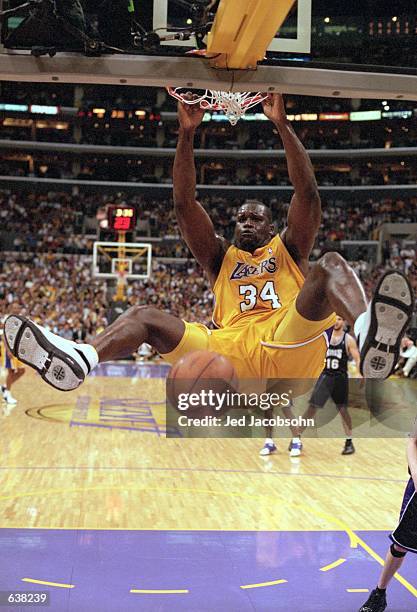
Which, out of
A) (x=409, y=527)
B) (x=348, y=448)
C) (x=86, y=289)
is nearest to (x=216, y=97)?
(x=409, y=527)

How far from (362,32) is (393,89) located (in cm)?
37

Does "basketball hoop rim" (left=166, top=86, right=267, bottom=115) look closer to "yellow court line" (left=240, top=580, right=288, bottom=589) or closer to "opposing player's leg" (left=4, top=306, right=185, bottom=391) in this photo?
"opposing player's leg" (left=4, top=306, right=185, bottom=391)

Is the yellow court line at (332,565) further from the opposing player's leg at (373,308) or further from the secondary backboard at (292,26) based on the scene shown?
the secondary backboard at (292,26)

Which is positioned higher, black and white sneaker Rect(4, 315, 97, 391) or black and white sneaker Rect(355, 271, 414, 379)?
black and white sneaker Rect(355, 271, 414, 379)

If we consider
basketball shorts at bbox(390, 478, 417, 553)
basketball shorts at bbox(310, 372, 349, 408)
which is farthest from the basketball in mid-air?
basketball shorts at bbox(310, 372, 349, 408)

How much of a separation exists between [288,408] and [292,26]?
157 inches

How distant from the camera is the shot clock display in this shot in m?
10.1

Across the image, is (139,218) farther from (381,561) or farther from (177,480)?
(381,561)

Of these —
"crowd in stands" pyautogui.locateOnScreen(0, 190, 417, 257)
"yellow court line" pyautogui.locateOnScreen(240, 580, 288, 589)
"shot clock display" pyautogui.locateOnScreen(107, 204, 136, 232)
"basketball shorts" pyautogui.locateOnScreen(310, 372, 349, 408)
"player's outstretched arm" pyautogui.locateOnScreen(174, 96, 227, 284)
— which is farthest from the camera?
"crowd in stands" pyautogui.locateOnScreen(0, 190, 417, 257)

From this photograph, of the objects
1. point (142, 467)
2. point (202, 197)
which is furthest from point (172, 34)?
point (202, 197)

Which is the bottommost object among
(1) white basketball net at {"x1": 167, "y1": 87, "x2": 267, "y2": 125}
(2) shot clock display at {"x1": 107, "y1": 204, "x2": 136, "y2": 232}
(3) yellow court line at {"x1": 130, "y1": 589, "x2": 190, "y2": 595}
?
(3) yellow court line at {"x1": 130, "y1": 589, "x2": 190, "y2": 595}

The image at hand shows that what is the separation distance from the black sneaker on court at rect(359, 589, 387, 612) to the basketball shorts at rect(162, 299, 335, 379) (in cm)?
221

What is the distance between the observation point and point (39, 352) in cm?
306

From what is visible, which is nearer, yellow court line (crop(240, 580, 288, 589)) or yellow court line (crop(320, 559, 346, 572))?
yellow court line (crop(240, 580, 288, 589))
